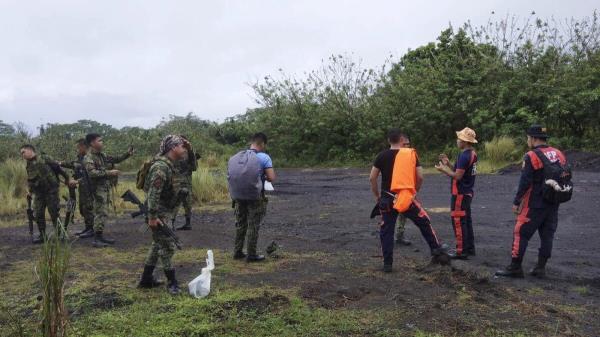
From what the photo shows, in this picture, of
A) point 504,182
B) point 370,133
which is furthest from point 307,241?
point 370,133

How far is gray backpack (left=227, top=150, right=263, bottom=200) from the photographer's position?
23.1 feet

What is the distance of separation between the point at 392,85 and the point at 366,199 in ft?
42.5

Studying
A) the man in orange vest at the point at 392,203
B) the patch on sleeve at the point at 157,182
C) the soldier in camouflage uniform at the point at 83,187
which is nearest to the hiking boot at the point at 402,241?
the man in orange vest at the point at 392,203

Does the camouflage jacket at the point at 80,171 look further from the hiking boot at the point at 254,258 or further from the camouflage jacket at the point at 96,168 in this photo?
the hiking boot at the point at 254,258

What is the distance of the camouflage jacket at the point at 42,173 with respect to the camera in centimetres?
898

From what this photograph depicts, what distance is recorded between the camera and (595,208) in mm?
11117

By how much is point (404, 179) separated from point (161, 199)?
109 inches

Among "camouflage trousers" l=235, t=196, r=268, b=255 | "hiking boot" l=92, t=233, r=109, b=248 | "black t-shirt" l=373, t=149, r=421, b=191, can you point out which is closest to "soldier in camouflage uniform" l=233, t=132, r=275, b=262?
"camouflage trousers" l=235, t=196, r=268, b=255

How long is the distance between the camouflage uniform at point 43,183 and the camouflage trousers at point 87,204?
1.33 feet

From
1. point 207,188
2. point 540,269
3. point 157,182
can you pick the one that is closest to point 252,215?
point 157,182

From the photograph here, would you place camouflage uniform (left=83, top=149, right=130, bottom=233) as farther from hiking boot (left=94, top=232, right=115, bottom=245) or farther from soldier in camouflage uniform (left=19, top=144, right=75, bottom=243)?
soldier in camouflage uniform (left=19, top=144, right=75, bottom=243)

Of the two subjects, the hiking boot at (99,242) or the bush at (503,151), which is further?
the bush at (503,151)

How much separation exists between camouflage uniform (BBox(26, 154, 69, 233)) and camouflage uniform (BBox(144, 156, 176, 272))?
12.6ft

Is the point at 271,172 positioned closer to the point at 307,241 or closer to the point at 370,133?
the point at 307,241
